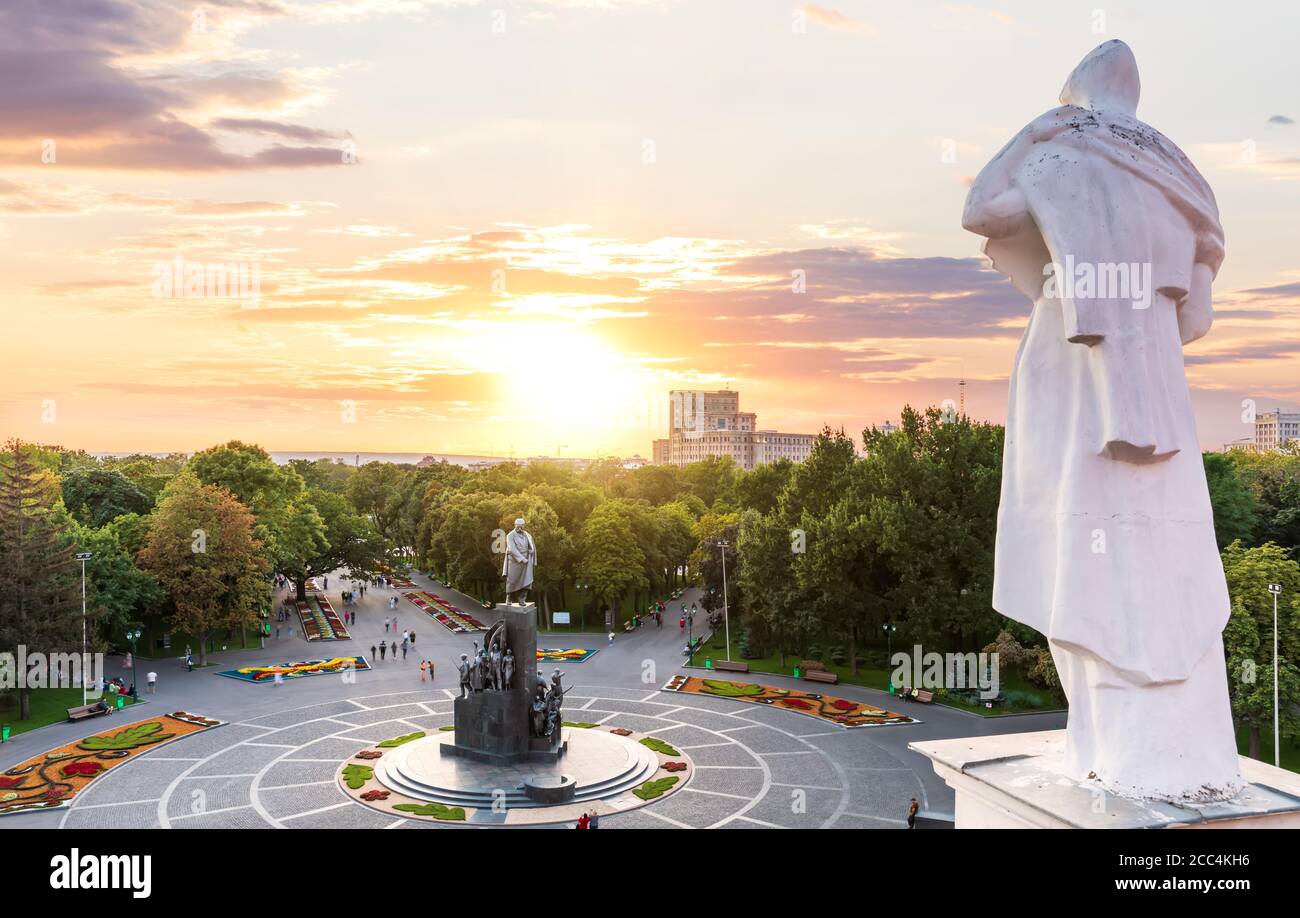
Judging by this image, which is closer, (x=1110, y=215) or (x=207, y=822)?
(x=1110, y=215)

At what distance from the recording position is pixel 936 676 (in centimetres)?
4162

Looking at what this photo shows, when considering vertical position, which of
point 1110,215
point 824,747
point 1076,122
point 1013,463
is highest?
point 1076,122

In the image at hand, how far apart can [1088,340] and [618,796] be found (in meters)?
20.3

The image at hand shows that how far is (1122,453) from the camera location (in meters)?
12.5

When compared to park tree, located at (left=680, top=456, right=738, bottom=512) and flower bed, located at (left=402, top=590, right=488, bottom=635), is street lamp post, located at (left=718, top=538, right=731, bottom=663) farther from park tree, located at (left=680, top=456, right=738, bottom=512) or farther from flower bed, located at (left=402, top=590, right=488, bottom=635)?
park tree, located at (left=680, top=456, right=738, bottom=512)

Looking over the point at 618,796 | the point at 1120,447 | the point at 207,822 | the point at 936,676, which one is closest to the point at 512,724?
the point at 618,796

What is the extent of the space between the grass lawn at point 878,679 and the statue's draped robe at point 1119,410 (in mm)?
26804

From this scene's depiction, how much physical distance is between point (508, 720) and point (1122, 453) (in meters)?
22.4

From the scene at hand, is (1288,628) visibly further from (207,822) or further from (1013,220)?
(207,822)

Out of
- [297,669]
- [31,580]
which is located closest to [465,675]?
[297,669]

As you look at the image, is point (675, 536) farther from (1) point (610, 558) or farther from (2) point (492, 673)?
(2) point (492, 673)

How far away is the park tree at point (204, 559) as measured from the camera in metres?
47.9

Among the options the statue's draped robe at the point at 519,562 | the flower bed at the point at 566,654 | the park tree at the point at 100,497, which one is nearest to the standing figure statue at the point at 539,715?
the statue's draped robe at the point at 519,562

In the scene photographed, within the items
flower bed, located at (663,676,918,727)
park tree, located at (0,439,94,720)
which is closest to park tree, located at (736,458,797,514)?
flower bed, located at (663,676,918,727)
